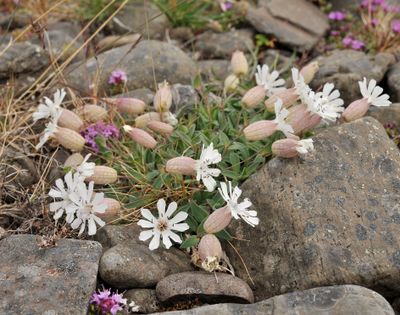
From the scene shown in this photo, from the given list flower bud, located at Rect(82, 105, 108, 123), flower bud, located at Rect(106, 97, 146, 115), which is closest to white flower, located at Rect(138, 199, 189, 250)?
flower bud, located at Rect(106, 97, 146, 115)

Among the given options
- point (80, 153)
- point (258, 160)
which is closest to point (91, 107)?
point (80, 153)

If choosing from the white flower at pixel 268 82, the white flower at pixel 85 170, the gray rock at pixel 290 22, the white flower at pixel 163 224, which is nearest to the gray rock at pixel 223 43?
the gray rock at pixel 290 22

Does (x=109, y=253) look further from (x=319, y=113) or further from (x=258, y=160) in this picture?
(x=319, y=113)

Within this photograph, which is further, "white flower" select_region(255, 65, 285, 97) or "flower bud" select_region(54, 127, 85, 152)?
"white flower" select_region(255, 65, 285, 97)

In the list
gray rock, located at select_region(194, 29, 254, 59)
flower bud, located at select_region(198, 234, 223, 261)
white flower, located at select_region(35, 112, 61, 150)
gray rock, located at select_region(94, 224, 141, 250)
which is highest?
white flower, located at select_region(35, 112, 61, 150)

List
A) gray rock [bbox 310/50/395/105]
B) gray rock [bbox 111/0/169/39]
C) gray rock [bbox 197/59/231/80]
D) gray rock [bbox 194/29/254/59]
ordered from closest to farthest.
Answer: gray rock [bbox 310/50/395/105] < gray rock [bbox 197/59/231/80] < gray rock [bbox 194/29/254/59] < gray rock [bbox 111/0/169/39]

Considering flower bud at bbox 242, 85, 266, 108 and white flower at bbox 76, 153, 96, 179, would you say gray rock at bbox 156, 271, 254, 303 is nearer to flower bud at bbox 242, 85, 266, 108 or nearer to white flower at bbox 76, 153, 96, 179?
white flower at bbox 76, 153, 96, 179

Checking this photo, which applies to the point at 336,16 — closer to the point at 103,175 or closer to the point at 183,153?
the point at 183,153

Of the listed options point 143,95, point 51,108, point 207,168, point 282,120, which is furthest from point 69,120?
point 282,120
